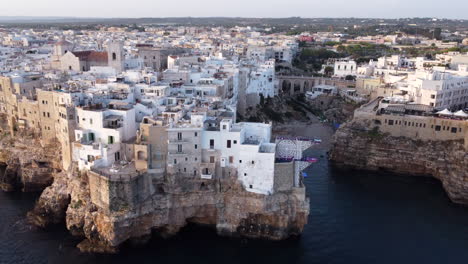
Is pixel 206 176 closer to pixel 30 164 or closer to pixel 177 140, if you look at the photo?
pixel 177 140

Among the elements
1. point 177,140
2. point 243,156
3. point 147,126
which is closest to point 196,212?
point 243,156

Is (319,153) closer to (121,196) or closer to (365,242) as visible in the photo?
(365,242)

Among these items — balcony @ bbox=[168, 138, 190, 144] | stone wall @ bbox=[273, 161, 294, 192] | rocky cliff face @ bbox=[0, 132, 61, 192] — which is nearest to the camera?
balcony @ bbox=[168, 138, 190, 144]

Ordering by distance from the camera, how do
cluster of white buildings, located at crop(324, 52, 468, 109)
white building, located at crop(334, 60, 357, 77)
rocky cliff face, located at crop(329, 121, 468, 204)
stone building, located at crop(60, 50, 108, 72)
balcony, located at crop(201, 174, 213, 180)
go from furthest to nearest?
white building, located at crop(334, 60, 357, 77), stone building, located at crop(60, 50, 108, 72), cluster of white buildings, located at crop(324, 52, 468, 109), rocky cliff face, located at crop(329, 121, 468, 204), balcony, located at crop(201, 174, 213, 180)

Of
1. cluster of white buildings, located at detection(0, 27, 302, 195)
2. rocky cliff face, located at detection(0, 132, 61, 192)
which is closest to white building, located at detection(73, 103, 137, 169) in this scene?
cluster of white buildings, located at detection(0, 27, 302, 195)

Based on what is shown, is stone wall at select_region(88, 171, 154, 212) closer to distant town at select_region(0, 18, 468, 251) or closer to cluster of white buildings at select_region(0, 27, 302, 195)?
distant town at select_region(0, 18, 468, 251)

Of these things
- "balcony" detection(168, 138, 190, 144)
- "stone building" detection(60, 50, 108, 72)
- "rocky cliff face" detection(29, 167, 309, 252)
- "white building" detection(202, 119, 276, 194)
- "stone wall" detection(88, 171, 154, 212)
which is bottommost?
"rocky cliff face" detection(29, 167, 309, 252)
